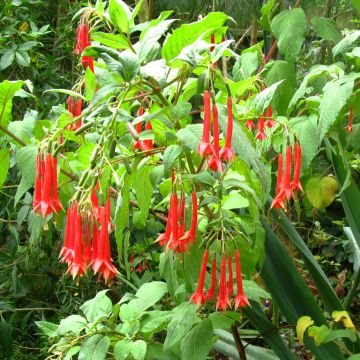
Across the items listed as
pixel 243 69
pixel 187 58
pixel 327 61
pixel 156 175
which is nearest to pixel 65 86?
pixel 327 61

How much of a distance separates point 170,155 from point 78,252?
174mm

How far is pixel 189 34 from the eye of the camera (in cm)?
84

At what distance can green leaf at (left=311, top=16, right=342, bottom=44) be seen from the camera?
1351mm

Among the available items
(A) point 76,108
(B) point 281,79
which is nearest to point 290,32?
(B) point 281,79

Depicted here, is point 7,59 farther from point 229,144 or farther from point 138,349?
point 229,144

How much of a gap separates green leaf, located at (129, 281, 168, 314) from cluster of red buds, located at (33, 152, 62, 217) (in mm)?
372

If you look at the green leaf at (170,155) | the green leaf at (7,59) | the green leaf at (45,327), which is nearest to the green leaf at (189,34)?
the green leaf at (170,155)

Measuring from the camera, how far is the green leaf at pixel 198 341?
3.35ft

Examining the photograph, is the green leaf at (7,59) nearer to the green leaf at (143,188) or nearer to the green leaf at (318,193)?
the green leaf at (318,193)

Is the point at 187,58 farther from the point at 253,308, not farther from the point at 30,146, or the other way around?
the point at 253,308

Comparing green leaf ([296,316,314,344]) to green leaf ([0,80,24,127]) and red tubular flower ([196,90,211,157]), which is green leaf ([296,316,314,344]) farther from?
green leaf ([0,80,24,127])

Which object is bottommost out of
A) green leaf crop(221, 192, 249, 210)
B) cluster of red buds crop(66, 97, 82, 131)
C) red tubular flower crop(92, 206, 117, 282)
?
green leaf crop(221, 192, 249, 210)

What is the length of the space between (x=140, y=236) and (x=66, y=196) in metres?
0.61

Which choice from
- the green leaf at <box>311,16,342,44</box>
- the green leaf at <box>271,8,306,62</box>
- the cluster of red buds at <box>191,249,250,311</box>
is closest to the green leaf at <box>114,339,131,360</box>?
the cluster of red buds at <box>191,249,250,311</box>
